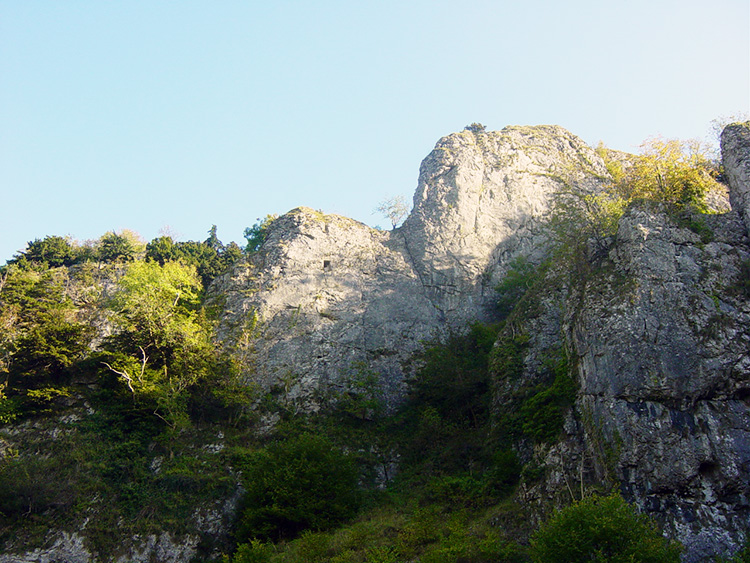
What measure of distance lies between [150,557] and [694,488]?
19455mm

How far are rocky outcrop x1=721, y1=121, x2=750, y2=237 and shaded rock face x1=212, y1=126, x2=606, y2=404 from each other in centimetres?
1469

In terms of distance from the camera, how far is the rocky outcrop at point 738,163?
21.6m

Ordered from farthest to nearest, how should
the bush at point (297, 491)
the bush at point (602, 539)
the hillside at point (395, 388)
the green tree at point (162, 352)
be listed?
the green tree at point (162, 352), the bush at point (297, 491), the hillside at point (395, 388), the bush at point (602, 539)

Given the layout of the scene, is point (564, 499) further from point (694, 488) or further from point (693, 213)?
point (693, 213)

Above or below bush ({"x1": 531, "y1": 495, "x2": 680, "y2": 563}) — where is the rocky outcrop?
above

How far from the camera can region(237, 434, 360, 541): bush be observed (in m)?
20.0

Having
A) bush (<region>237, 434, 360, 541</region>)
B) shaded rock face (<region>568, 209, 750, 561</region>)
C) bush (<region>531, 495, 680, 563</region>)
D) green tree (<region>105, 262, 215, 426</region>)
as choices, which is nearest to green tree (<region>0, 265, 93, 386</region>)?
green tree (<region>105, 262, 215, 426</region>)

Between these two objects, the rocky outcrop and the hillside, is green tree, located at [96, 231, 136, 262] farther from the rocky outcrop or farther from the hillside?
the rocky outcrop

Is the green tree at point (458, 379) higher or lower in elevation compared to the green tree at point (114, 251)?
lower

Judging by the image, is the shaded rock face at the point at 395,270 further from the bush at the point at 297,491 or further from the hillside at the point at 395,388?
the bush at the point at 297,491

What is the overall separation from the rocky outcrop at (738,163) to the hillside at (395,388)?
13cm

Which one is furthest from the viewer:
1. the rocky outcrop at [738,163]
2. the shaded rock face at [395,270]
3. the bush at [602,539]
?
the shaded rock face at [395,270]

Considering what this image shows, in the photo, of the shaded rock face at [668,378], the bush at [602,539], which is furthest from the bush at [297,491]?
the bush at [602,539]

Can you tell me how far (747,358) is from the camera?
17266 millimetres
